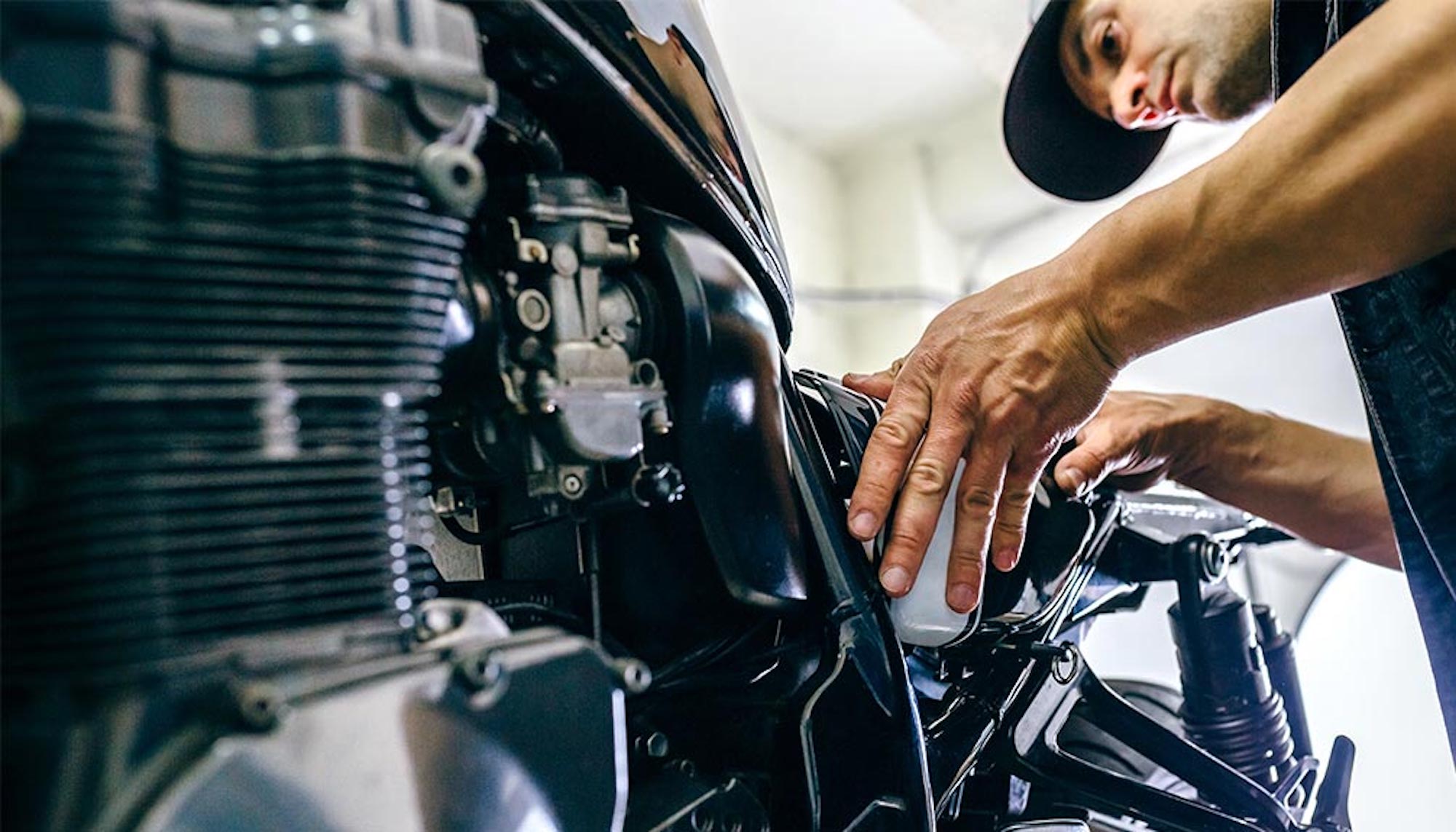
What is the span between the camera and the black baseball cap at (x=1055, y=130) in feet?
4.88

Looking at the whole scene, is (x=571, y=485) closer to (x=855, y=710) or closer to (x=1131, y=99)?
(x=855, y=710)

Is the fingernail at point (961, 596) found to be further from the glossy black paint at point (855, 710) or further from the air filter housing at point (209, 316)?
the air filter housing at point (209, 316)

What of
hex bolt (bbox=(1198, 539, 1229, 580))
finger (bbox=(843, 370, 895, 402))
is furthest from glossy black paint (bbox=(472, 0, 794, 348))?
hex bolt (bbox=(1198, 539, 1229, 580))

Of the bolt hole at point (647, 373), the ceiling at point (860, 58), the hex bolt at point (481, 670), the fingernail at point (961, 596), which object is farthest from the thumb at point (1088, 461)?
the ceiling at point (860, 58)

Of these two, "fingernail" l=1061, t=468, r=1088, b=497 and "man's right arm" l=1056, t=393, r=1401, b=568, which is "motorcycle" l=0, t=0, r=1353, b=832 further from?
"man's right arm" l=1056, t=393, r=1401, b=568

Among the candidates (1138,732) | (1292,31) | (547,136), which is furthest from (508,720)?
(1292,31)

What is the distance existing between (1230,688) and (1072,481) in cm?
39

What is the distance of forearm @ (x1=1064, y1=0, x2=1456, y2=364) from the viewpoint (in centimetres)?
66

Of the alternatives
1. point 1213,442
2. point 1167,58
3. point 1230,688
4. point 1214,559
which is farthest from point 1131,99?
point 1230,688

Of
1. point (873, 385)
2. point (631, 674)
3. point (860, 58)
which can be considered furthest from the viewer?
point (860, 58)

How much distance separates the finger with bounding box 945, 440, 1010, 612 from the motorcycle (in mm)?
26

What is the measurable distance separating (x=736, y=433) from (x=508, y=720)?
0.24 m

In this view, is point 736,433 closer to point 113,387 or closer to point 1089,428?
point 113,387

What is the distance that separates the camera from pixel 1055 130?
1.49m
